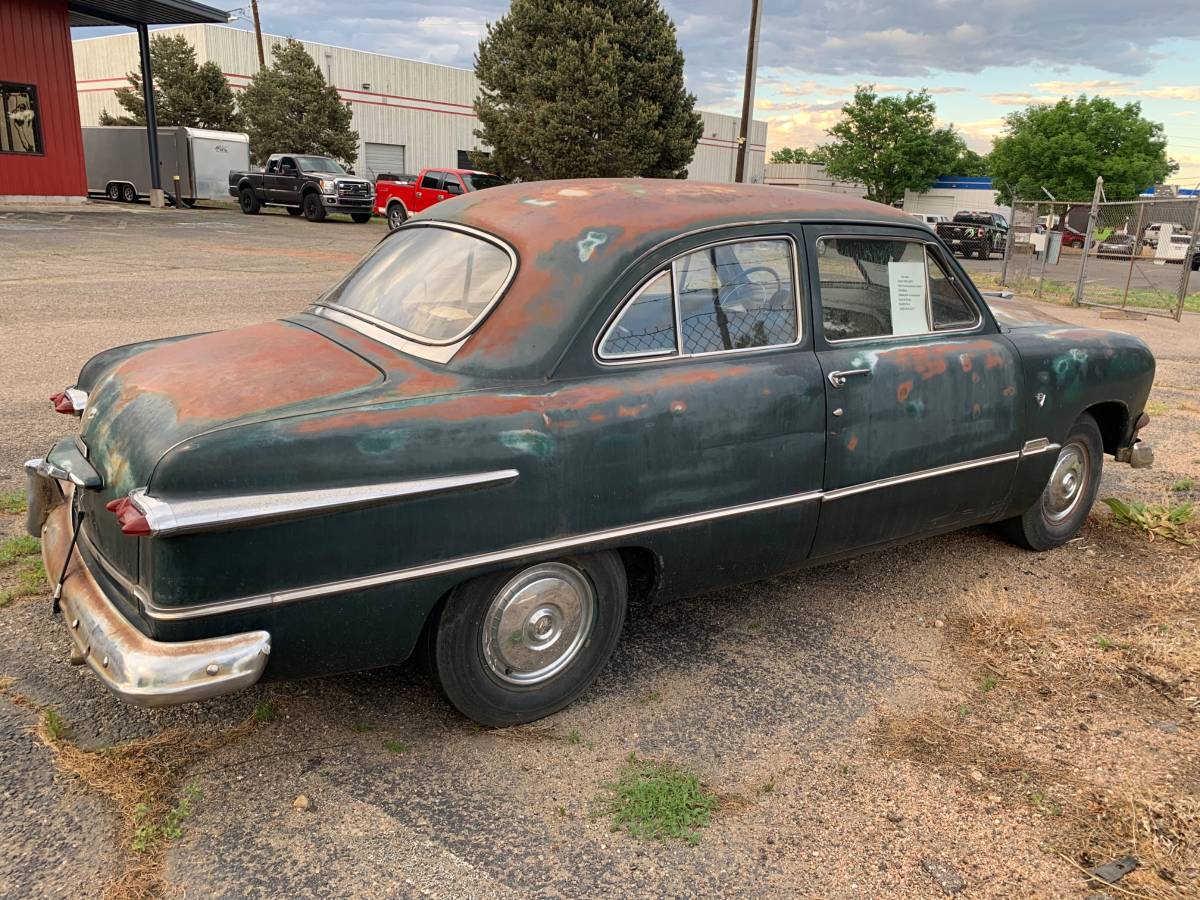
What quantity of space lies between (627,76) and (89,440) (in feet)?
78.9

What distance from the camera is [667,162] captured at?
2584 cm

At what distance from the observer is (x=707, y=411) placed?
3016 millimetres

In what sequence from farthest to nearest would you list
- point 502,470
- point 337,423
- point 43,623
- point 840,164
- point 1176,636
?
1. point 840,164
2. point 1176,636
3. point 43,623
4. point 502,470
5. point 337,423

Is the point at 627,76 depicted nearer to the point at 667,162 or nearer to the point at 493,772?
the point at 667,162

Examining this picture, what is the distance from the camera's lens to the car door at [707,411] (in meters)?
2.86

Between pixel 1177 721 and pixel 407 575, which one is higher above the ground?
pixel 407 575

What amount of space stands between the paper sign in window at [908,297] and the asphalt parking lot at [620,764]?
1178mm

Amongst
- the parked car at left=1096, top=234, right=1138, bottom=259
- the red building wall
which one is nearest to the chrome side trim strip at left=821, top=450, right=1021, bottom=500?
the parked car at left=1096, top=234, right=1138, bottom=259

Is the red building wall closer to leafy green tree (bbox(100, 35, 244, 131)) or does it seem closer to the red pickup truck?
the red pickup truck

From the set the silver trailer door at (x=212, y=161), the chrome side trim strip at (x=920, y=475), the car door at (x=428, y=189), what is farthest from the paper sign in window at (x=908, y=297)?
the silver trailer door at (x=212, y=161)

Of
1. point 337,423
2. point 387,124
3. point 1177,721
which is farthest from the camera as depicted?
point 387,124

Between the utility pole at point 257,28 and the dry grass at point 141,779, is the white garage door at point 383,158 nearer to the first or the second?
the utility pole at point 257,28

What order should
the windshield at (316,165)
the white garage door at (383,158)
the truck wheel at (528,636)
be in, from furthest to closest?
1. the white garage door at (383,158)
2. the windshield at (316,165)
3. the truck wheel at (528,636)

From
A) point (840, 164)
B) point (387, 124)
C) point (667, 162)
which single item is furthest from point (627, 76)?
point (840, 164)
